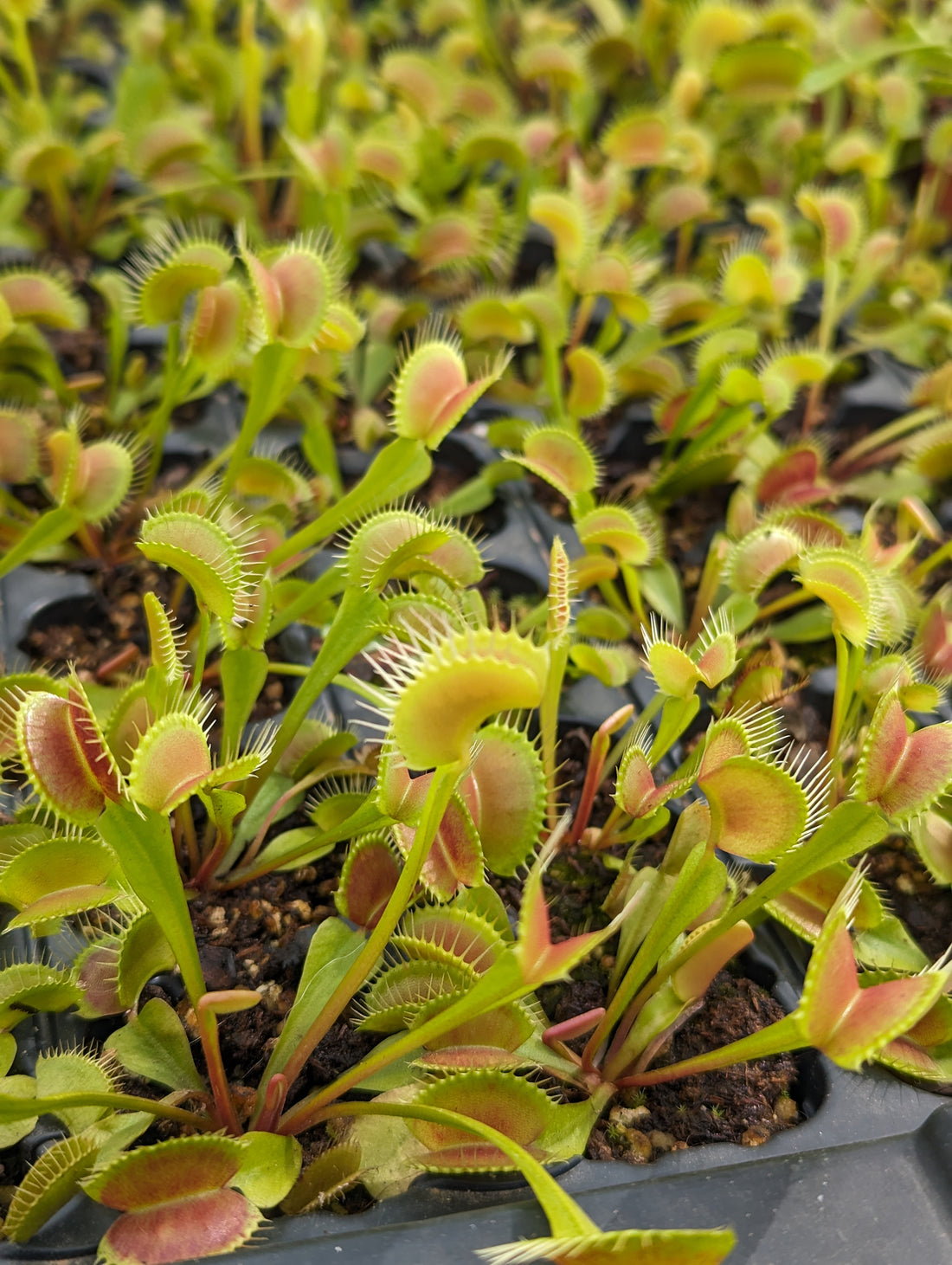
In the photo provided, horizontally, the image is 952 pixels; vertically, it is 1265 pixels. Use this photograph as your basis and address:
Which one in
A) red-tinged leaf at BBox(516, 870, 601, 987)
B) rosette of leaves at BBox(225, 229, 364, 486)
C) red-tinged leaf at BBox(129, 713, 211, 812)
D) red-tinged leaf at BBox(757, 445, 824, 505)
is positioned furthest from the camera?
red-tinged leaf at BBox(757, 445, 824, 505)

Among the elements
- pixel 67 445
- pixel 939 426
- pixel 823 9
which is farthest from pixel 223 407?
pixel 823 9

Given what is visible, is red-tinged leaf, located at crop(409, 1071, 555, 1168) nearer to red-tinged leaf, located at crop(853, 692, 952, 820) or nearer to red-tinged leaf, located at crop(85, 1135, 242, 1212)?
red-tinged leaf, located at crop(85, 1135, 242, 1212)

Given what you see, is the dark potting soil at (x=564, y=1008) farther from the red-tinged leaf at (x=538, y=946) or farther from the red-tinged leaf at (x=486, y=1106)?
the red-tinged leaf at (x=538, y=946)

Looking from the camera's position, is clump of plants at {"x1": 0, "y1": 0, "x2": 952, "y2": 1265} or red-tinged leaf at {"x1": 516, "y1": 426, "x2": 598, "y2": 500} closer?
clump of plants at {"x1": 0, "y1": 0, "x2": 952, "y2": 1265}

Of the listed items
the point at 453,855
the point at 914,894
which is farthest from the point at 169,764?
the point at 914,894

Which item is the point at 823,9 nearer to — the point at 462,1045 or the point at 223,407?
the point at 223,407

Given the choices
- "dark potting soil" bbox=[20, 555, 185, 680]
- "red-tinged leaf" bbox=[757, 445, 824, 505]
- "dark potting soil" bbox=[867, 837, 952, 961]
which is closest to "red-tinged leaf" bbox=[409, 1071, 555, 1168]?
"dark potting soil" bbox=[867, 837, 952, 961]

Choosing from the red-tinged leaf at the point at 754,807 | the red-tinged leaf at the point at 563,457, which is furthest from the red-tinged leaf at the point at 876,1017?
the red-tinged leaf at the point at 563,457

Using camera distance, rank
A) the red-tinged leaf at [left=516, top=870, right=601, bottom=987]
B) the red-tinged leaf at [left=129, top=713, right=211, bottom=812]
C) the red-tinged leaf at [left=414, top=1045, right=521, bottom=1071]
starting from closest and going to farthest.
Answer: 1. the red-tinged leaf at [left=516, top=870, right=601, bottom=987]
2. the red-tinged leaf at [left=129, top=713, right=211, bottom=812]
3. the red-tinged leaf at [left=414, top=1045, right=521, bottom=1071]
